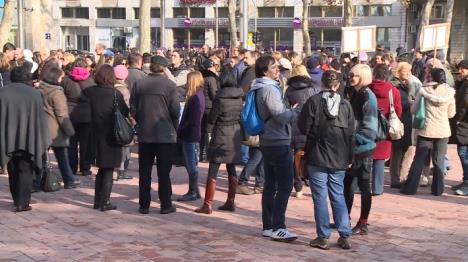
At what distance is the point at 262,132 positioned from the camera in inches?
262

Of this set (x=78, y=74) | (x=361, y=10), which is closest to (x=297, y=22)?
(x=361, y=10)

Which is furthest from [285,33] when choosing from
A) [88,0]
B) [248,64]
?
[248,64]

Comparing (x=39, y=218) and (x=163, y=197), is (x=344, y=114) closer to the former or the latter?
(x=163, y=197)

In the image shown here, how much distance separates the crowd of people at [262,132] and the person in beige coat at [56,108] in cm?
1

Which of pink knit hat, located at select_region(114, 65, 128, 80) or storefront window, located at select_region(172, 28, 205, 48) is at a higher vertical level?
storefront window, located at select_region(172, 28, 205, 48)

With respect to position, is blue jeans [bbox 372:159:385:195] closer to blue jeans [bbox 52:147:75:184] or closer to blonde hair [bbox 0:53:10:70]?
blue jeans [bbox 52:147:75:184]

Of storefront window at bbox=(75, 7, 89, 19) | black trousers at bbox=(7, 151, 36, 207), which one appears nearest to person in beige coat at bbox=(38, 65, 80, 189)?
black trousers at bbox=(7, 151, 36, 207)

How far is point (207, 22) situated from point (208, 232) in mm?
63497

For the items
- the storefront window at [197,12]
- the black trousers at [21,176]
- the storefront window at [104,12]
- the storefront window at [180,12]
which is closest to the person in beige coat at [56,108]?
the black trousers at [21,176]

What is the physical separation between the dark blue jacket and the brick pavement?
0.92 metres

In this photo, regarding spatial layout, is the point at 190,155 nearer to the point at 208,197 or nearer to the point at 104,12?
the point at 208,197

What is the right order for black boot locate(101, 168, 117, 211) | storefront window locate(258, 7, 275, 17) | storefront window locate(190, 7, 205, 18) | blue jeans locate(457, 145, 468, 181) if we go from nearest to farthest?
1. black boot locate(101, 168, 117, 211)
2. blue jeans locate(457, 145, 468, 181)
3. storefront window locate(258, 7, 275, 17)
4. storefront window locate(190, 7, 205, 18)

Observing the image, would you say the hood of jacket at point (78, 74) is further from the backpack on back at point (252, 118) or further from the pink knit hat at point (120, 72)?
the backpack on back at point (252, 118)

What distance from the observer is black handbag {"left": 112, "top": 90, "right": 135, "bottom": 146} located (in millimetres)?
7766
